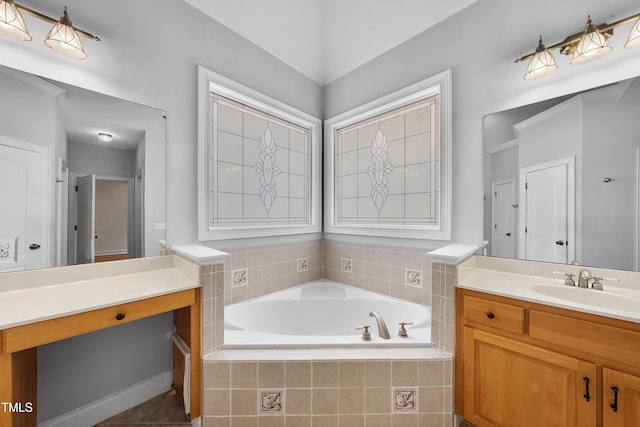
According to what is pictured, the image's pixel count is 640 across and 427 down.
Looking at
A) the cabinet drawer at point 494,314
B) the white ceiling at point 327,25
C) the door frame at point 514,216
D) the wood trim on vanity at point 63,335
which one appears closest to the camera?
the wood trim on vanity at point 63,335

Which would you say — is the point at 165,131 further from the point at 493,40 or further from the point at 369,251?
the point at 493,40

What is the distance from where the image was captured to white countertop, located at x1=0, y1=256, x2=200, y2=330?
1052 millimetres

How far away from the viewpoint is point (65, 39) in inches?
51.6

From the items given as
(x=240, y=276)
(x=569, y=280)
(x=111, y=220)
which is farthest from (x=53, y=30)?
(x=569, y=280)

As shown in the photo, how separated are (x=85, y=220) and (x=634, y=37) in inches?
119

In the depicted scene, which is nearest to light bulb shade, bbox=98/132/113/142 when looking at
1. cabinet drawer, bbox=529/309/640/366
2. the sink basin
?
cabinet drawer, bbox=529/309/640/366

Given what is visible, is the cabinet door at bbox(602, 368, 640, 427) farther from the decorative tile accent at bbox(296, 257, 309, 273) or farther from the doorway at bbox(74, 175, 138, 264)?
the doorway at bbox(74, 175, 138, 264)

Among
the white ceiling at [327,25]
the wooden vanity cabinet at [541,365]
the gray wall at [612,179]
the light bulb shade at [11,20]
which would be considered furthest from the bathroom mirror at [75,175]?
the gray wall at [612,179]

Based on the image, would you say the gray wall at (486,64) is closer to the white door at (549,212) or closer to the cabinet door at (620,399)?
the white door at (549,212)

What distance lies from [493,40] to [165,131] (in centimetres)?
232

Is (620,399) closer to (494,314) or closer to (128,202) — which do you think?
(494,314)

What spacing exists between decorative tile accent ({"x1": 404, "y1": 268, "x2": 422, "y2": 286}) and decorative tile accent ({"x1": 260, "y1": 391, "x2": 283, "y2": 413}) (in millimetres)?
1291

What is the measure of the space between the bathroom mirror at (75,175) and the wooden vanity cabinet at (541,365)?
2.04m

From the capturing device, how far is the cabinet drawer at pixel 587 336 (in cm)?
101
